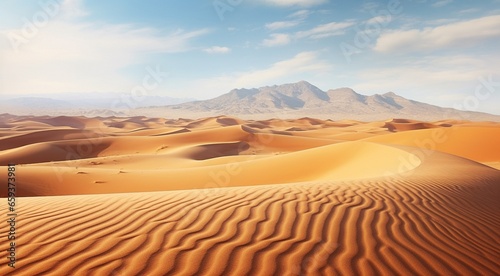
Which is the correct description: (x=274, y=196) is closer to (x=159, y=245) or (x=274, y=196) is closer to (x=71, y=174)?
(x=159, y=245)

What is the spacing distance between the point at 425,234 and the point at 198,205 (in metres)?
3.15

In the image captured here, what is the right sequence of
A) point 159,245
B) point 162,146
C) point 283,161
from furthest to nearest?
point 162,146 → point 283,161 → point 159,245

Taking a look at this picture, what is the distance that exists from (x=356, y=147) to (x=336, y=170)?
10.3 ft

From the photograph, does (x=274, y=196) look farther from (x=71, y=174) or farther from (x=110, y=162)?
(x=110, y=162)

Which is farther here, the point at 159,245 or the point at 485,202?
the point at 485,202

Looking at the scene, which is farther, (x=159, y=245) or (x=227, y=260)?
(x=159, y=245)

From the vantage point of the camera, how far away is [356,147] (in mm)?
15586

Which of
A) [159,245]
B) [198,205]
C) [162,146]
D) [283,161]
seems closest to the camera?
[159,245]

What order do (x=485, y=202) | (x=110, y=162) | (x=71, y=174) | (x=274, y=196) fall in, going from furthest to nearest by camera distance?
(x=110, y=162) → (x=71, y=174) → (x=485, y=202) → (x=274, y=196)

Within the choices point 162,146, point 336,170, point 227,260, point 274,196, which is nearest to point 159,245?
point 227,260

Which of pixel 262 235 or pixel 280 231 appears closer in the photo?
pixel 262 235

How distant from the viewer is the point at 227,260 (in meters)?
3.08

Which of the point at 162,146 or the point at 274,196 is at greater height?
the point at 274,196

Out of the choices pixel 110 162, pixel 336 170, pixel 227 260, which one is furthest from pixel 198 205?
pixel 110 162
